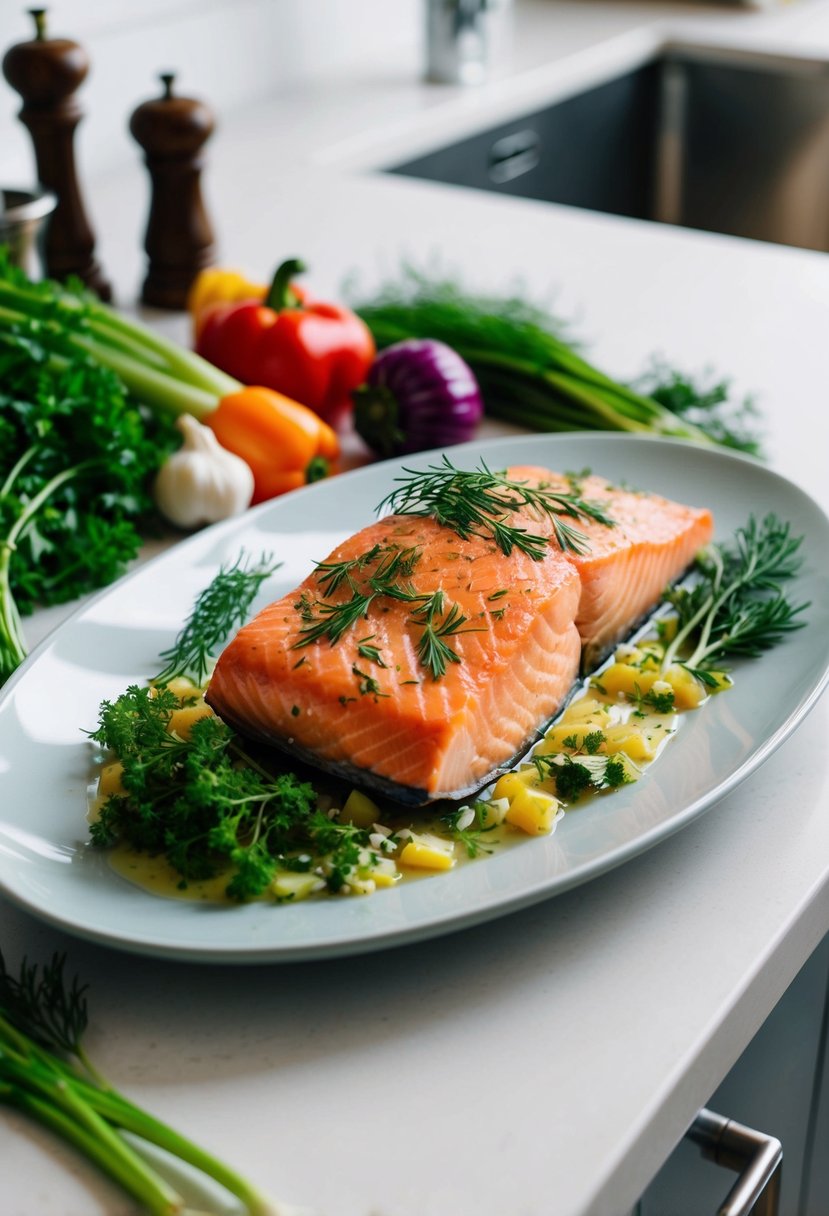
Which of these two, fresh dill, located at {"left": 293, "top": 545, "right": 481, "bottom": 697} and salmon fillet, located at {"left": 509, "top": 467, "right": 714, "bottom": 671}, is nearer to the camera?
fresh dill, located at {"left": 293, "top": 545, "right": 481, "bottom": 697}

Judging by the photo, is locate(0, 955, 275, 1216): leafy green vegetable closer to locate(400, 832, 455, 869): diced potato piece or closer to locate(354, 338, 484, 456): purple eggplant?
locate(400, 832, 455, 869): diced potato piece

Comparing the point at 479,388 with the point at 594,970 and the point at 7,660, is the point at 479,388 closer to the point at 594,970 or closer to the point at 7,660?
the point at 7,660

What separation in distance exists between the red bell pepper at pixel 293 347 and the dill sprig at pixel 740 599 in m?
0.57

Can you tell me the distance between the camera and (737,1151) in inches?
33.3

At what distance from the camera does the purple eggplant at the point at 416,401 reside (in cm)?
145

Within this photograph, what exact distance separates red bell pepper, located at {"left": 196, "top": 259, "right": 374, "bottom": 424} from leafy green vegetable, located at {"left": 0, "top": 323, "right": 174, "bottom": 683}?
228 mm

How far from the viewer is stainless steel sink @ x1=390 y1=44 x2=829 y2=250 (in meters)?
2.95

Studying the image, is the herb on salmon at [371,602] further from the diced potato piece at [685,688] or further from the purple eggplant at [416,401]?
the purple eggplant at [416,401]

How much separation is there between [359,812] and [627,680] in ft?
0.87

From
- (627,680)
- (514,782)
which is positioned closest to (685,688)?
(627,680)

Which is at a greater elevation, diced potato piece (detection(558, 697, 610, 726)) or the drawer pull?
the drawer pull

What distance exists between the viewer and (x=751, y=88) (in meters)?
3.07

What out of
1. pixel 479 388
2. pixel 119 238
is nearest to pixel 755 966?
pixel 479 388

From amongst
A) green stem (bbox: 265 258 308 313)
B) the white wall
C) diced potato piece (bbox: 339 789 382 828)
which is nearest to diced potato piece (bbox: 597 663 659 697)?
diced potato piece (bbox: 339 789 382 828)
